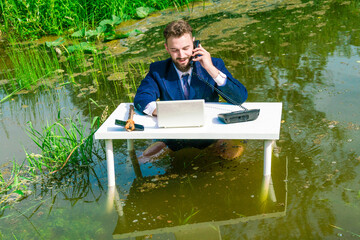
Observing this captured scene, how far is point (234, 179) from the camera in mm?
4094

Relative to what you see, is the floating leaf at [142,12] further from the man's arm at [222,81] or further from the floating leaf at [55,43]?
the man's arm at [222,81]

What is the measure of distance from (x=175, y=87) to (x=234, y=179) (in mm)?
901

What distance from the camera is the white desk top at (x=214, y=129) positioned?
11.8ft

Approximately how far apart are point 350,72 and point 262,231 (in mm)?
3160

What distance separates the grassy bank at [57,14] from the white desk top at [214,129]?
16.7 feet

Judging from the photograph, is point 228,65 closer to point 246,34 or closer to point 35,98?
point 246,34

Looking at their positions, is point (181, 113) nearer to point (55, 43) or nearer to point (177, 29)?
point (177, 29)

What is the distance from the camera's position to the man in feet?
13.1

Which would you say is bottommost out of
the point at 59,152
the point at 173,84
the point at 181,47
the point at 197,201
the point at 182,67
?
the point at 197,201

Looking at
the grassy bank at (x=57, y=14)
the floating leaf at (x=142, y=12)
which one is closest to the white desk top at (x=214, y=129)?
the grassy bank at (x=57, y=14)

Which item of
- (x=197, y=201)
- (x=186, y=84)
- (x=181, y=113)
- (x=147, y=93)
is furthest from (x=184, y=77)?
(x=197, y=201)

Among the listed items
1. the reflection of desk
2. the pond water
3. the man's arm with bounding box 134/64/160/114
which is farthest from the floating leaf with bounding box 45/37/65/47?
the reflection of desk

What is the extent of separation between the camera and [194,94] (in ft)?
14.0

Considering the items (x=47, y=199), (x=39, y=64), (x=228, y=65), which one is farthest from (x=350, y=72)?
(x=39, y=64)
